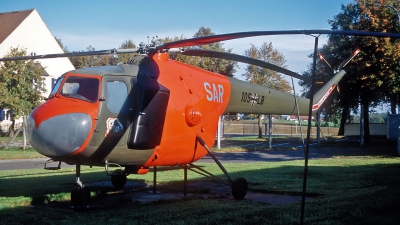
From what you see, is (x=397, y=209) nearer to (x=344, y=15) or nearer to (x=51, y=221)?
(x=51, y=221)

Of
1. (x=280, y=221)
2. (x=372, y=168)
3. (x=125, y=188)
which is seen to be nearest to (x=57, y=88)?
(x=125, y=188)

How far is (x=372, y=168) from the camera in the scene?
1644 cm

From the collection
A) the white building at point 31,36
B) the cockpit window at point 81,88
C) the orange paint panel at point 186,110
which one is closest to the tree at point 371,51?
the orange paint panel at point 186,110

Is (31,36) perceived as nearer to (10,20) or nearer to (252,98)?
(10,20)

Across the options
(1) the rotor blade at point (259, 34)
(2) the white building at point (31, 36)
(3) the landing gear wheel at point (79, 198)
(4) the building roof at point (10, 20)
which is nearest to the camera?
(1) the rotor blade at point (259, 34)

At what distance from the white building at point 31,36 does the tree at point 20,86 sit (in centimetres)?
1101

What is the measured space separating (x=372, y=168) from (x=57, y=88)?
1137cm

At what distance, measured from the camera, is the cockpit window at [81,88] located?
9609mm

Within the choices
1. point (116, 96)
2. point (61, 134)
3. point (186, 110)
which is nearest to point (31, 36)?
point (186, 110)

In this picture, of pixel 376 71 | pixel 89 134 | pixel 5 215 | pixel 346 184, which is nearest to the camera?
pixel 5 215

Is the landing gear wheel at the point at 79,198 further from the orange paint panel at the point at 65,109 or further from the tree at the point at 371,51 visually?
the tree at the point at 371,51

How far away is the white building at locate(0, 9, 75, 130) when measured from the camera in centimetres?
4694

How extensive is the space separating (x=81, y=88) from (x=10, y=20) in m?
45.1

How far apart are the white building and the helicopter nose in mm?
39242
